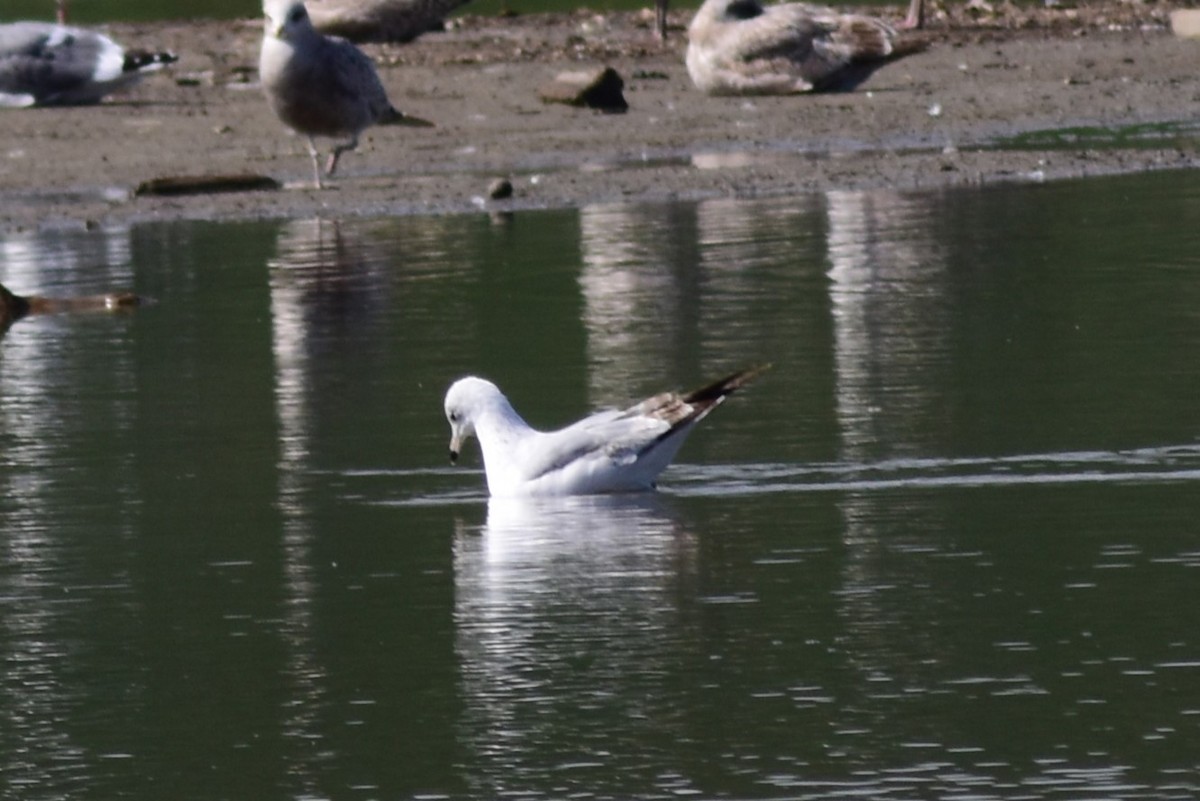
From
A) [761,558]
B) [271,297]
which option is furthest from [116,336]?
[761,558]

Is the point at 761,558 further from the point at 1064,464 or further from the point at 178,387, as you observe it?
the point at 178,387

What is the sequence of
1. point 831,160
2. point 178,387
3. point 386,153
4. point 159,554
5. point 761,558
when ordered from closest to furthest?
1. point 761,558
2. point 159,554
3. point 178,387
4. point 831,160
5. point 386,153

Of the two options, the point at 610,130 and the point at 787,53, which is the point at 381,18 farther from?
the point at 610,130

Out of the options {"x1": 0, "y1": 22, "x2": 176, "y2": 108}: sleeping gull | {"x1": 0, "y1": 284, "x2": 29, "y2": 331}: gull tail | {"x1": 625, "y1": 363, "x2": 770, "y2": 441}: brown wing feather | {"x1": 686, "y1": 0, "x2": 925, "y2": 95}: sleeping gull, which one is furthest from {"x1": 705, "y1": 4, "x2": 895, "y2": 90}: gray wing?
{"x1": 625, "y1": 363, "x2": 770, "y2": 441}: brown wing feather

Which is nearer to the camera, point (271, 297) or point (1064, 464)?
point (1064, 464)

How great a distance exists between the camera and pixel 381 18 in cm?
2897

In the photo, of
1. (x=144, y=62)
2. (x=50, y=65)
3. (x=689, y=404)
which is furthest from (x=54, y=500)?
(x=144, y=62)

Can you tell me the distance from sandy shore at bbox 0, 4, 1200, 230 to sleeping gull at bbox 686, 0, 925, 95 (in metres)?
0.17

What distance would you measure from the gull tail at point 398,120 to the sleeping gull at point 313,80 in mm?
426

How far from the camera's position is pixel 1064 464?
9109mm

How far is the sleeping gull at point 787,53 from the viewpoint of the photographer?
932 inches

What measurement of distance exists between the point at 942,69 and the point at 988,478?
16944 millimetres

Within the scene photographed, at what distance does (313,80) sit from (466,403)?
10.4 m

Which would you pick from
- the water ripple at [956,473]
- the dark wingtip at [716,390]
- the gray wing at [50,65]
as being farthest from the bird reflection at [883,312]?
the gray wing at [50,65]
